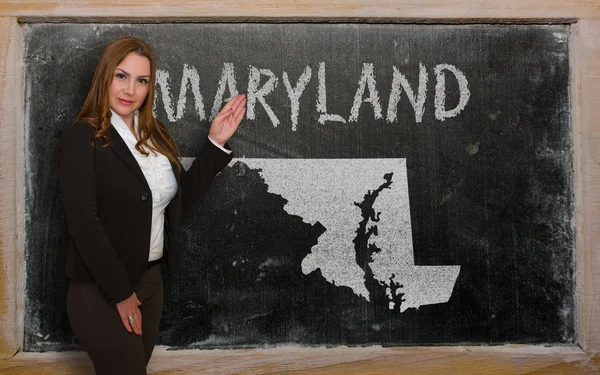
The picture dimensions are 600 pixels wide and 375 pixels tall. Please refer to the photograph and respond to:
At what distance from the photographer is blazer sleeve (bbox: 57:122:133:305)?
158 centimetres

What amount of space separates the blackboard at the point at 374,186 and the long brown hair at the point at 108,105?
15.3 inches

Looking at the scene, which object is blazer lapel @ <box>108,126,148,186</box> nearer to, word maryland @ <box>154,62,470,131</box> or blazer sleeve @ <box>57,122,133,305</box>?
blazer sleeve @ <box>57,122,133,305</box>

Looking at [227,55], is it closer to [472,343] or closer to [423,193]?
[423,193]

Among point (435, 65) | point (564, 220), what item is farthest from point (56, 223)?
point (564, 220)

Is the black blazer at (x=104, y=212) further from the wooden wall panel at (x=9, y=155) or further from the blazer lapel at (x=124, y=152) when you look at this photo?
Result: the wooden wall panel at (x=9, y=155)

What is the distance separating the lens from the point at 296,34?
2322 mm

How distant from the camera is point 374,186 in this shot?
233 centimetres

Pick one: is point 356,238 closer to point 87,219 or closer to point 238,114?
point 238,114

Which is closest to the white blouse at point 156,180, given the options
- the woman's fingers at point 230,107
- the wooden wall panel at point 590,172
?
the woman's fingers at point 230,107

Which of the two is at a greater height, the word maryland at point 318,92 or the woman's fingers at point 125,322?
the word maryland at point 318,92

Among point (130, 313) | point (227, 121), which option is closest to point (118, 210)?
point (130, 313)

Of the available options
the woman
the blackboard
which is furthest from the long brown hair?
the blackboard

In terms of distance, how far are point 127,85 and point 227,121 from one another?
17.4 inches

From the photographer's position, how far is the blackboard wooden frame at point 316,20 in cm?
224
